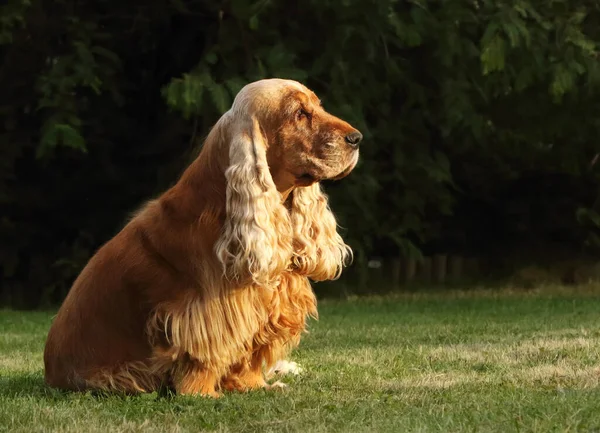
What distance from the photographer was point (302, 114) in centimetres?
538

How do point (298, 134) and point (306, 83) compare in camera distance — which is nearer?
point (298, 134)

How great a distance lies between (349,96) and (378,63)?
0.71 metres

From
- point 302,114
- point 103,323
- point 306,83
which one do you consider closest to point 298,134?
point 302,114

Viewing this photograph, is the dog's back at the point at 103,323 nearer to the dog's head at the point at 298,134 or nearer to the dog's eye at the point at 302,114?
the dog's head at the point at 298,134

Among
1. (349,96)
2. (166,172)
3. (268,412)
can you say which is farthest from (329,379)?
(166,172)

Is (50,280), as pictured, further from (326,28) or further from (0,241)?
(326,28)

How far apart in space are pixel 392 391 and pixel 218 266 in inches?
41.2

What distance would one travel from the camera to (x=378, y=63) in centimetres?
1276

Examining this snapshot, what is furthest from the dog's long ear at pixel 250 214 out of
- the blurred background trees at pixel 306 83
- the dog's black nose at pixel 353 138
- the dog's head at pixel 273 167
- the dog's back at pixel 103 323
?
the blurred background trees at pixel 306 83

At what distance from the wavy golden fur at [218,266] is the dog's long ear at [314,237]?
13 mm

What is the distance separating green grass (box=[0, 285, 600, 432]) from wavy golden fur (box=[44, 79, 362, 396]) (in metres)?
0.19

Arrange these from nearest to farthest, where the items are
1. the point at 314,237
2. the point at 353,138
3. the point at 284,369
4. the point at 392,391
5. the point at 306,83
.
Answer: the point at 353,138 < the point at 392,391 < the point at 314,237 < the point at 284,369 < the point at 306,83

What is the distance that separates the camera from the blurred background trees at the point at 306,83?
11.8 m

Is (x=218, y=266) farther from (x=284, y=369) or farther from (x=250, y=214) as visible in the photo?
(x=284, y=369)
